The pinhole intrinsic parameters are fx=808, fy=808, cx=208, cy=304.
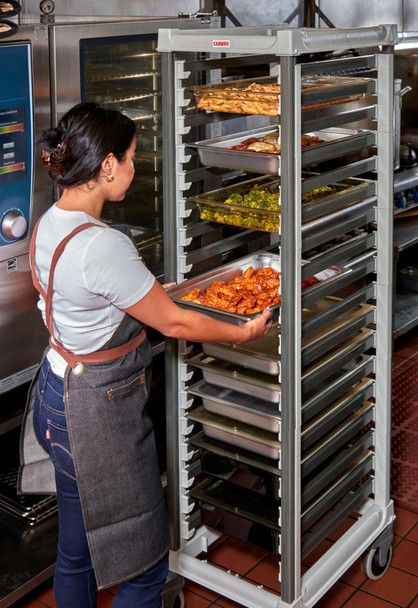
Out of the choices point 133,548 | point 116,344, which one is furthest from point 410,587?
point 116,344

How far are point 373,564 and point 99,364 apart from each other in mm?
1391

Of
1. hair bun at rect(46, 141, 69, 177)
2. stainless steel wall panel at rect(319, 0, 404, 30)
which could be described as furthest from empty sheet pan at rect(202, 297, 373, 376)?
stainless steel wall panel at rect(319, 0, 404, 30)

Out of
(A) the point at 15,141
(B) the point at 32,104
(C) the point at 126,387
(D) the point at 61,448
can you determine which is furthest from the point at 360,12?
(D) the point at 61,448

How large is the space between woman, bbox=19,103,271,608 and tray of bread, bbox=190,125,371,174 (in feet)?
1.08

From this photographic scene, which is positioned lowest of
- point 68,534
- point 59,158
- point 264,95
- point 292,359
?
point 68,534

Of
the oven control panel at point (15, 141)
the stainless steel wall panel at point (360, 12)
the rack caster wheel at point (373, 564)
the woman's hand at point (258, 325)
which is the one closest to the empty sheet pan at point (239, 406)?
the woman's hand at point (258, 325)

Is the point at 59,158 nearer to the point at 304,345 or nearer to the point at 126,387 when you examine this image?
the point at 126,387

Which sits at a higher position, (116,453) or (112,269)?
(112,269)

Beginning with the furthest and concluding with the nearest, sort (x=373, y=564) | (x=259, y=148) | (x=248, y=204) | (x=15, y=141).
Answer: (x=373, y=564) → (x=15, y=141) → (x=248, y=204) → (x=259, y=148)

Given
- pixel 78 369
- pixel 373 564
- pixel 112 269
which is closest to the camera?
pixel 112 269

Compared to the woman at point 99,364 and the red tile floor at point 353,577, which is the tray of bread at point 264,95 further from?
the red tile floor at point 353,577

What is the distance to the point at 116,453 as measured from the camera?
2.21m

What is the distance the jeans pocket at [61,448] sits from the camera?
7.29ft

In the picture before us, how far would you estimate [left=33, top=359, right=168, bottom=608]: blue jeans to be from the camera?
2.23m
